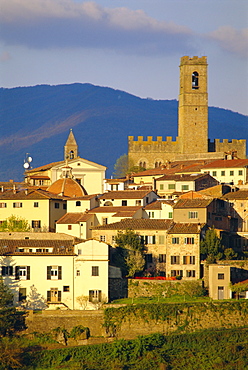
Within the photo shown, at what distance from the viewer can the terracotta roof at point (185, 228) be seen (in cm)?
5672

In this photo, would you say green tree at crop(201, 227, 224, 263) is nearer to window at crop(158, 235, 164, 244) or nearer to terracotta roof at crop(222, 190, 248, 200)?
window at crop(158, 235, 164, 244)

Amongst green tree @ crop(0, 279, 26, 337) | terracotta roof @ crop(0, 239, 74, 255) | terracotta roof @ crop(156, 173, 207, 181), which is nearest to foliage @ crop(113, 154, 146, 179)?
terracotta roof @ crop(156, 173, 207, 181)

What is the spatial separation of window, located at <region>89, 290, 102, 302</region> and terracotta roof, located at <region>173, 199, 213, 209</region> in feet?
36.3

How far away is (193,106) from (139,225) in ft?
149

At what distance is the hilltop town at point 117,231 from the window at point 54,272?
30 mm

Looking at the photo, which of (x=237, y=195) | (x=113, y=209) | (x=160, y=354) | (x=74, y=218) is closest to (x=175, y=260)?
(x=160, y=354)

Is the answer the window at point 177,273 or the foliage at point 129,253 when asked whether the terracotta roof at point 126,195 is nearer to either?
the foliage at point 129,253

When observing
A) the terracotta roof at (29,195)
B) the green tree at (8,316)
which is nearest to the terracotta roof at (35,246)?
the green tree at (8,316)

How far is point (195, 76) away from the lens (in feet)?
343

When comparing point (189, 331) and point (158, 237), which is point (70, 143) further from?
point (189, 331)

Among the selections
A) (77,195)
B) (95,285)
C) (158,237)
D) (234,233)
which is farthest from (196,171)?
(95,285)

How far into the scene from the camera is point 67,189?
74.2 m

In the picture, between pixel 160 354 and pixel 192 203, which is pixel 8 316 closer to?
pixel 160 354

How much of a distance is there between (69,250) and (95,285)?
296 cm
